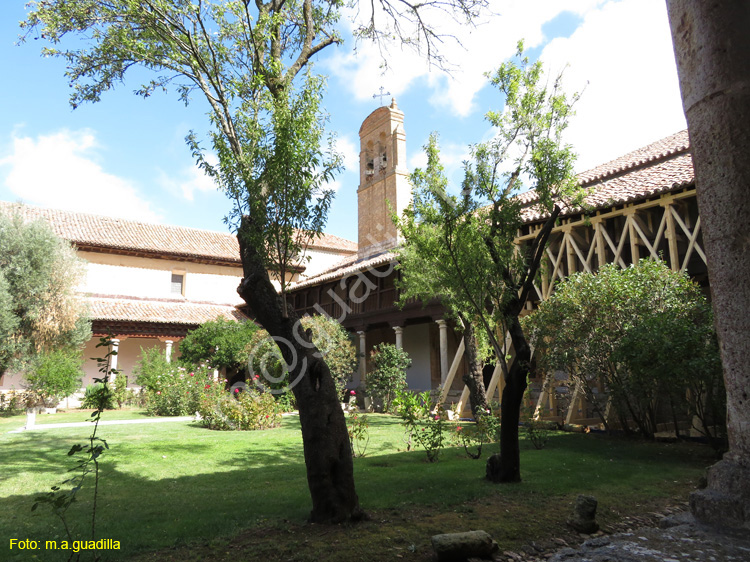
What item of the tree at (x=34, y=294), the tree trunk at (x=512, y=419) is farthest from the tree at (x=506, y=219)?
the tree at (x=34, y=294)

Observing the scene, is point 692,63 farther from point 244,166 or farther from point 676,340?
point 676,340

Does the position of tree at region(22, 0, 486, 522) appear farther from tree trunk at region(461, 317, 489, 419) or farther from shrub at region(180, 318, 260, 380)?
shrub at region(180, 318, 260, 380)

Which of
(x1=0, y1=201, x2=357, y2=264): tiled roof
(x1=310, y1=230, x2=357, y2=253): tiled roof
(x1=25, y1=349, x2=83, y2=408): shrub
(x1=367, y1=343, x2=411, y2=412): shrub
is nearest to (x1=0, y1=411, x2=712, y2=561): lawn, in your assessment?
(x1=367, y1=343, x2=411, y2=412): shrub

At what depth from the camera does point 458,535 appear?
351 cm

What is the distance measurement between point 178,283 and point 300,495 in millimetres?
23529

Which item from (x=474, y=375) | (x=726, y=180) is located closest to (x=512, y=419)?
(x=726, y=180)

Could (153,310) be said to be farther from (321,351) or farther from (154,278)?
(321,351)

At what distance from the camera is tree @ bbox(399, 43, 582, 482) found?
5660 mm

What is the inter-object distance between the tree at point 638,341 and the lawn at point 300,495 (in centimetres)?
82

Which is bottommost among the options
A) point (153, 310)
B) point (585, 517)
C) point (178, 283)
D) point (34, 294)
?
point (585, 517)

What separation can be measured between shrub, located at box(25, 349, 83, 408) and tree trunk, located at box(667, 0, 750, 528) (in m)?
18.3

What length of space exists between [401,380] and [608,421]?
700 centimetres

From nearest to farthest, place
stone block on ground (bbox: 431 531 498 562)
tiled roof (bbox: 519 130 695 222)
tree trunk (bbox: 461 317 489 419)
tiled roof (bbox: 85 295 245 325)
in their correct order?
stone block on ground (bbox: 431 531 498 562) < tiled roof (bbox: 519 130 695 222) < tree trunk (bbox: 461 317 489 419) < tiled roof (bbox: 85 295 245 325)

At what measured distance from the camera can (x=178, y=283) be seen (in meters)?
26.6
